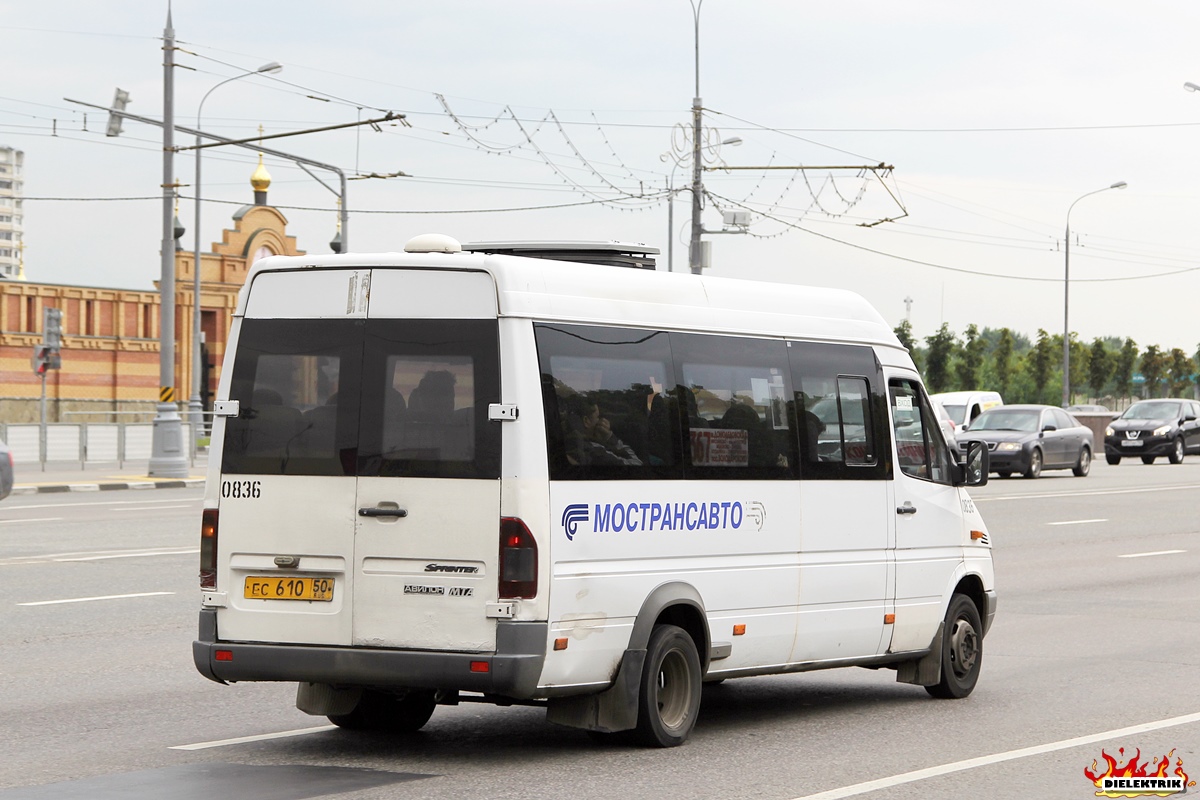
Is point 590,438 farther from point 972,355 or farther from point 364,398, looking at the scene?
point 972,355

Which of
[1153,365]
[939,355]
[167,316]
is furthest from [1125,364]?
[167,316]

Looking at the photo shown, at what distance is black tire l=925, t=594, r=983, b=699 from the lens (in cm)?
984

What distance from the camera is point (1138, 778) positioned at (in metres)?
7.29

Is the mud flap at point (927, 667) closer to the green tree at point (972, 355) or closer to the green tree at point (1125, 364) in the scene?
the green tree at point (972, 355)

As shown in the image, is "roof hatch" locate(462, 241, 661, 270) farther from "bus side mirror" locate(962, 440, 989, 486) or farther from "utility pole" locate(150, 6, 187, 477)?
"utility pole" locate(150, 6, 187, 477)

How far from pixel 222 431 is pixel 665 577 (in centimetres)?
214

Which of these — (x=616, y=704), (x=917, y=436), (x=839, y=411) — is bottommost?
(x=616, y=704)

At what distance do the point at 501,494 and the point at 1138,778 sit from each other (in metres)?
2.96

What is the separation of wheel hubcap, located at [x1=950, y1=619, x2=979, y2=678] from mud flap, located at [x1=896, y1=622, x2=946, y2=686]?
0.13m

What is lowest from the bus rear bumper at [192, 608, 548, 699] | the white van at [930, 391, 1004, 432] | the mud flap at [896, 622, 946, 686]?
the mud flap at [896, 622, 946, 686]

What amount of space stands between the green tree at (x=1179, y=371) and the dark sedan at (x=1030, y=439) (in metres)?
56.5

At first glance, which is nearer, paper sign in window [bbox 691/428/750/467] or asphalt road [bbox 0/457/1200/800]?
asphalt road [bbox 0/457/1200/800]

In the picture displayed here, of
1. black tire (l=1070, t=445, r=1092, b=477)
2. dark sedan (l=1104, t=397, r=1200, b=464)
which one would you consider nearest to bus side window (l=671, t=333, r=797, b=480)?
black tire (l=1070, t=445, r=1092, b=477)

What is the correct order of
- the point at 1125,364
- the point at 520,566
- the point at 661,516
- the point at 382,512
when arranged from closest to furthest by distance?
the point at 520,566, the point at 382,512, the point at 661,516, the point at 1125,364
